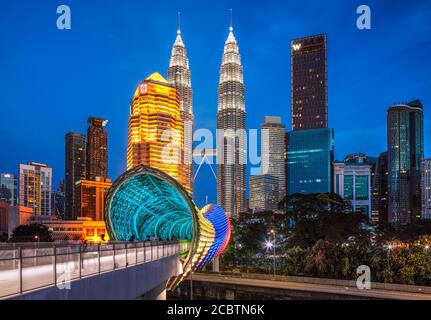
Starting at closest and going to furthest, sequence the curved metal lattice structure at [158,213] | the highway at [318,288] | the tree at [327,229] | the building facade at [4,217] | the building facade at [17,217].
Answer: the curved metal lattice structure at [158,213] < the highway at [318,288] < the tree at [327,229] < the building facade at [17,217] < the building facade at [4,217]

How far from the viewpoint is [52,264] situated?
10.4 m

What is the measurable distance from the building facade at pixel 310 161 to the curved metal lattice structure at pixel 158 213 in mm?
138320

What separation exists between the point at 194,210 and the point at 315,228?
125 ft

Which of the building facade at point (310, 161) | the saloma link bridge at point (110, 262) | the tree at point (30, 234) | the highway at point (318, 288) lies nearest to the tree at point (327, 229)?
the highway at point (318, 288)

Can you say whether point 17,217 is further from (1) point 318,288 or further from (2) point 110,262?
(2) point 110,262

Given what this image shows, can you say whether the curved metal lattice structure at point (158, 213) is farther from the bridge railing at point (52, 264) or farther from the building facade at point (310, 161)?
the building facade at point (310, 161)

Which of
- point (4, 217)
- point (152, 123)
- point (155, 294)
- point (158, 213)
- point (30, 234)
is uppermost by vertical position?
point (152, 123)

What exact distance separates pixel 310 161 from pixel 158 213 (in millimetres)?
150512

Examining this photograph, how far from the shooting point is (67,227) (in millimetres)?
139625

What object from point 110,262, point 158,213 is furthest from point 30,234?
point 110,262

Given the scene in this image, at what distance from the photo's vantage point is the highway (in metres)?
35.1

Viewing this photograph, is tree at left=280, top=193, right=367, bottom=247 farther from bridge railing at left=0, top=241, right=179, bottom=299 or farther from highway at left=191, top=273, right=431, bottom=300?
bridge railing at left=0, top=241, right=179, bottom=299

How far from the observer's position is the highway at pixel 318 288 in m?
35.1
